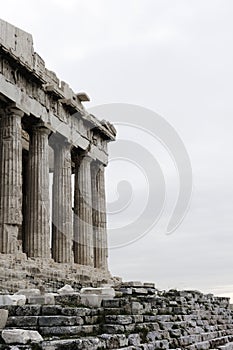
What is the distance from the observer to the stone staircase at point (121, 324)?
8406 millimetres

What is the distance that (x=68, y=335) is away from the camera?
834 centimetres

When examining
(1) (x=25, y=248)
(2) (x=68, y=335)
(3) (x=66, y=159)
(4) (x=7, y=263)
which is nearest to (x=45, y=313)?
(2) (x=68, y=335)

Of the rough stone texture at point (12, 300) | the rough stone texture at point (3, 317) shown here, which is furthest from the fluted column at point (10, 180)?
the rough stone texture at point (3, 317)

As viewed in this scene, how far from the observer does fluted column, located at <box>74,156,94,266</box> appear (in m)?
27.2

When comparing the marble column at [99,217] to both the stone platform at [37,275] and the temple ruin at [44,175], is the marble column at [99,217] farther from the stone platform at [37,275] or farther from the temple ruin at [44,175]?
the stone platform at [37,275]

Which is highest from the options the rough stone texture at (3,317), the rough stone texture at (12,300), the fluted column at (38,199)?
the fluted column at (38,199)

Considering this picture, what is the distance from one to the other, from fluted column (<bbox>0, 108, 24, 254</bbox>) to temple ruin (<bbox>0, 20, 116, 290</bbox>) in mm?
37

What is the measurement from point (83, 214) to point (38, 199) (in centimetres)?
559

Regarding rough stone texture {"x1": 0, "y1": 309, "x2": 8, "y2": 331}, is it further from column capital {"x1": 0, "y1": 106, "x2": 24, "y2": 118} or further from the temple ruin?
column capital {"x1": 0, "y1": 106, "x2": 24, "y2": 118}

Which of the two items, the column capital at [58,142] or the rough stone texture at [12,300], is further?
the column capital at [58,142]

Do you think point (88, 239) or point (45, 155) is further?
point (88, 239)

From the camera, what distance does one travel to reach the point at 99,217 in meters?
29.8

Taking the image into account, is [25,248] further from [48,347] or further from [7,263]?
[48,347]

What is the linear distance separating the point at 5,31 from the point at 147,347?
15851 millimetres
